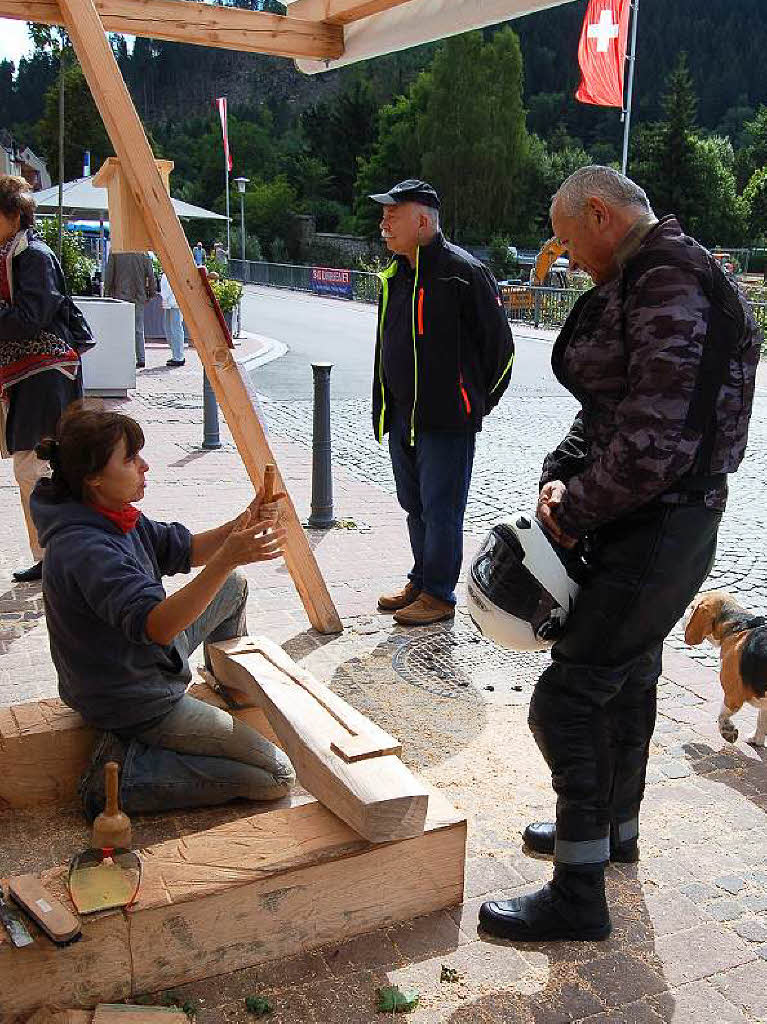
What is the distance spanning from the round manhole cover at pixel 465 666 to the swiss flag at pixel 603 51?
2041 cm

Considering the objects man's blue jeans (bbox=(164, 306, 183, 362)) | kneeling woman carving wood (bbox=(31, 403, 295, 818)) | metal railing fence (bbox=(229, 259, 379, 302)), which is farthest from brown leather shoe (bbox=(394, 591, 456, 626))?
metal railing fence (bbox=(229, 259, 379, 302))

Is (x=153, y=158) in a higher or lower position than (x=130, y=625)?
higher

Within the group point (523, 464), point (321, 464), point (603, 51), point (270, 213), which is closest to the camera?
point (321, 464)

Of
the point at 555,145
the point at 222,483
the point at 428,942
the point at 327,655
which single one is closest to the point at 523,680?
the point at 327,655

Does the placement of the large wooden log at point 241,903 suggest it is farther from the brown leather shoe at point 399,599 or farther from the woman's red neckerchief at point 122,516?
the brown leather shoe at point 399,599

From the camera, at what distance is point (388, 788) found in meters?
2.83

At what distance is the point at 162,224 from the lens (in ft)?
15.6

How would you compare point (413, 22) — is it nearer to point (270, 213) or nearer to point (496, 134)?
point (270, 213)

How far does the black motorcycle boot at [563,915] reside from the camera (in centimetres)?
288

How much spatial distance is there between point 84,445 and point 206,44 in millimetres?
3180

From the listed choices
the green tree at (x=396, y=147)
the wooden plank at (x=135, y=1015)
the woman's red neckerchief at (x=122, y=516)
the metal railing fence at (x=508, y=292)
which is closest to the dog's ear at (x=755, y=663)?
the woman's red neckerchief at (x=122, y=516)

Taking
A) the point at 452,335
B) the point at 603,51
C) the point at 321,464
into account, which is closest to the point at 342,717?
the point at 452,335

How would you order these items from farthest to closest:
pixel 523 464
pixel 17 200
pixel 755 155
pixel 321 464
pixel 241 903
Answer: pixel 755 155 < pixel 523 464 < pixel 321 464 < pixel 17 200 < pixel 241 903

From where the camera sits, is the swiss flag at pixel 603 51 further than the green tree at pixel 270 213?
No
